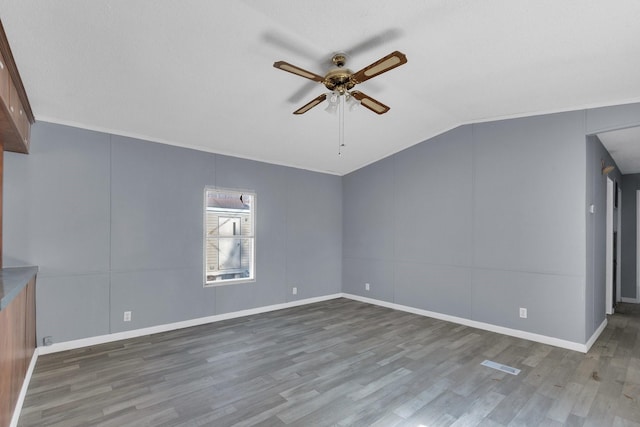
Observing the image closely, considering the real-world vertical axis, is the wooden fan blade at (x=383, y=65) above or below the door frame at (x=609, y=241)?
above

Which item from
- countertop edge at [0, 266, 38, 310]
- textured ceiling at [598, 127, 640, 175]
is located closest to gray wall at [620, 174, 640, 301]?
textured ceiling at [598, 127, 640, 175]

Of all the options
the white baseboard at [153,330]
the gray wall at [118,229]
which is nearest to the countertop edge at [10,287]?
the gray wall at [118,229]

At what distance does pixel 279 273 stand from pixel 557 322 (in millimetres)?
3993

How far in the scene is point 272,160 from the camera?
5574mm

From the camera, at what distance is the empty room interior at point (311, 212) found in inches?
97.4

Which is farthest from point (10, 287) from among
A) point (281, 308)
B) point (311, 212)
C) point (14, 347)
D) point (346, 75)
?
point (311, 212)

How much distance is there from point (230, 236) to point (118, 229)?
1.52 m

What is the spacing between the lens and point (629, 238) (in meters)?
6.39

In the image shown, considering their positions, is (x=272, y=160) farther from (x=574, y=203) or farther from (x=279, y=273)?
(x=574, y=203)

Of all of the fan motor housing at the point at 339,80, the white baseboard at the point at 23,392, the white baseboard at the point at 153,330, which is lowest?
the white baseboard at the point at 153,330

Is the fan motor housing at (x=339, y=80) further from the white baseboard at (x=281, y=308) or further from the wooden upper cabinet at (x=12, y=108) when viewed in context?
the white baseboard at (x=281, y=308)

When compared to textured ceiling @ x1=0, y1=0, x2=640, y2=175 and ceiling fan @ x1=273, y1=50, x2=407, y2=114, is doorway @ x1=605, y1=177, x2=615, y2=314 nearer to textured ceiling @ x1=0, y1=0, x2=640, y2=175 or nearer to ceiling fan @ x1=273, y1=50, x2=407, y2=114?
textured ceiling @ x1=0, y1=0, x2=640, y2=175

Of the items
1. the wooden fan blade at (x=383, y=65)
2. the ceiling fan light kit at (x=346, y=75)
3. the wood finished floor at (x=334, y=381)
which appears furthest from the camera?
the wood finished floor at (x=334, y=381)

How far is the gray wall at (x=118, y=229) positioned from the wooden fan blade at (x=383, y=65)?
10.1 ft
